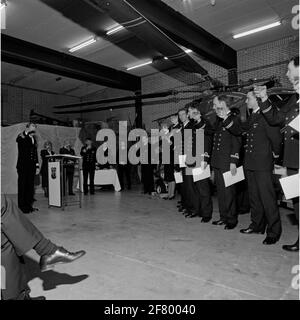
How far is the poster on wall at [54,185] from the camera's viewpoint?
17.1 ft

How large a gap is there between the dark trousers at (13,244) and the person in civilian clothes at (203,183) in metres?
2.63

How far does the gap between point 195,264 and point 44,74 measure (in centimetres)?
1000

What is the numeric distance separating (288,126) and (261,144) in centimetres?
51

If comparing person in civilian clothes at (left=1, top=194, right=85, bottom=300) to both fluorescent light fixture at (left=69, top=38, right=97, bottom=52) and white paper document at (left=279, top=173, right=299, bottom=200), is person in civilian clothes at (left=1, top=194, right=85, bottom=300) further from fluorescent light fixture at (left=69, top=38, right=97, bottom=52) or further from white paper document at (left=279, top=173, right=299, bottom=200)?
fluorescent light fixture at (left=69, top=38, right=97, bottom=52)

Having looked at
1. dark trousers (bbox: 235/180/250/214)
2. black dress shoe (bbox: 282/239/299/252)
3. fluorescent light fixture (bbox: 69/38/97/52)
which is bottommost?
black dress shoe (bbox: 282/239/299/252)

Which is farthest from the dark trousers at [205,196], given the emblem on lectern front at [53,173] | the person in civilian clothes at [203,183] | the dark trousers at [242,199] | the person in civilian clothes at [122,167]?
the person in civilian clothes at [122,167]

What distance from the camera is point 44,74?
10.4 metres

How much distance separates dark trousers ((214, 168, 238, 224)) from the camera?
341 cm

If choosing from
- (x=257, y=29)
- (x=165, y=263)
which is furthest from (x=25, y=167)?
(x=257, y=29)

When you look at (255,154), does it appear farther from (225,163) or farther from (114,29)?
(114,29)

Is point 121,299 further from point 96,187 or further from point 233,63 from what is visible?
point 233,63

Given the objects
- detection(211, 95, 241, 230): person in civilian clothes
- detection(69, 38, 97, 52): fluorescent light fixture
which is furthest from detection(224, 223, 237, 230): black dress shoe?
detection(69, 38, 97, 52): fluorescent light fixture

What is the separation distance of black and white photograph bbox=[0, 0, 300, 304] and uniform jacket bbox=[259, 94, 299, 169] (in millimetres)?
11
